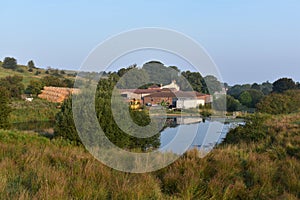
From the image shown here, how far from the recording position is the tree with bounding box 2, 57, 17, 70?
8550 cm

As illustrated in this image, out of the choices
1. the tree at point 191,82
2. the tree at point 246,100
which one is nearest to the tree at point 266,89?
the tree at point 246,100

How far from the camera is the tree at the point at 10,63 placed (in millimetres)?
85500

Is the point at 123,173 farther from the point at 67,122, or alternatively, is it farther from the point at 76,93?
the point at 67,122

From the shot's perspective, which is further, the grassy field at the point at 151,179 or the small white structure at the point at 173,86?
the small white structure at the point at 173,86

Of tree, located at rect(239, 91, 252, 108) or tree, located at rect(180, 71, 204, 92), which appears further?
tree, located at rect(239, 91, 252, 108)

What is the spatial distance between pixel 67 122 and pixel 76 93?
3.49m

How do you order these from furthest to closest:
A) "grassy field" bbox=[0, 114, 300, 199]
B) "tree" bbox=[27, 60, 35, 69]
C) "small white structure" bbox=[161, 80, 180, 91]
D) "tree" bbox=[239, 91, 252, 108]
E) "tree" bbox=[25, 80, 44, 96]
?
"tree" bbox=[27, 60, 35, 69], "tree" bbox=[25, 80, 44, 96], "tree" bbox=[239, 91, 252, 108], "small white structure" bbox=[161, 80, 180, 91], "grassy field" bbox=[0, 114, 300, 199]

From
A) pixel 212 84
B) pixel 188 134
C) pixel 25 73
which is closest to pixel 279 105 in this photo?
pixel 212 84

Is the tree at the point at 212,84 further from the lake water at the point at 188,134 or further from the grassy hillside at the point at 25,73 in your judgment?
the grassy hillside at the point at 25,73

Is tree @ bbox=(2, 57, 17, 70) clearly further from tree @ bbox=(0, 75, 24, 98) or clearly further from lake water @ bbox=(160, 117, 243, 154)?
lake water @ bbox=(160, 117, 243, 154)

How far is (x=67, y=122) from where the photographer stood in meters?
14.3

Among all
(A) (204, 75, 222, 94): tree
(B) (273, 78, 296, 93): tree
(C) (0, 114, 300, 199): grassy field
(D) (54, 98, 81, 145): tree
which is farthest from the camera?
(B) (273, 78, 296, 93): tree

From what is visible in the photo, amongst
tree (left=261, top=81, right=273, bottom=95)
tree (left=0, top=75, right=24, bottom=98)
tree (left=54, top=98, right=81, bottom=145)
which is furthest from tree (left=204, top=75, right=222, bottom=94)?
tree (left=261, top=81, right=273, bottom=95)

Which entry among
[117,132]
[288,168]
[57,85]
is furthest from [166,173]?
[57,85]
